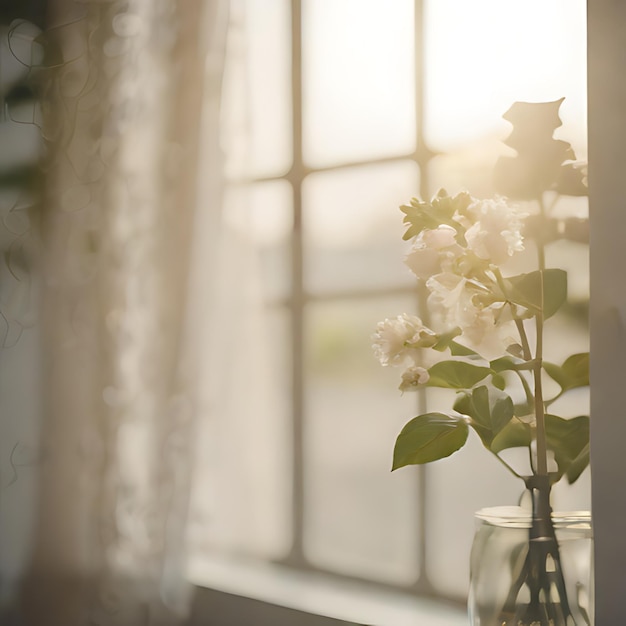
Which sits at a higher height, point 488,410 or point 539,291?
point 539,291

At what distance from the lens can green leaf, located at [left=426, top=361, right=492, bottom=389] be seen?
94cm

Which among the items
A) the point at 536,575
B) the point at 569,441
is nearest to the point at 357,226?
the point at 569,441

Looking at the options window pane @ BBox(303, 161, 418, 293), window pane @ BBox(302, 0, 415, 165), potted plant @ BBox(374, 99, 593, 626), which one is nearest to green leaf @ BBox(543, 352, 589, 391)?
potted plant @ BBox(374, 99, 593, 626)

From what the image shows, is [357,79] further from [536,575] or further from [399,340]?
[536,575]

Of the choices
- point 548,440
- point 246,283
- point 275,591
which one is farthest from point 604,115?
point 275,591

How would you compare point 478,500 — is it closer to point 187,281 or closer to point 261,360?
point 261,360

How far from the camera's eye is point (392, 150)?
131cm

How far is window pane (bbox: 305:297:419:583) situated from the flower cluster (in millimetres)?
361

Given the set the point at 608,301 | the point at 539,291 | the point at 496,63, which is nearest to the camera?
the point at 608,301

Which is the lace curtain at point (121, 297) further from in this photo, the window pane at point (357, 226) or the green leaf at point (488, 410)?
the green leaf at point (488, 410)

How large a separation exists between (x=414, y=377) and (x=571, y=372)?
0.68ft

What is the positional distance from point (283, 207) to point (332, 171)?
12 cm

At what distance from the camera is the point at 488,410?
92 cm

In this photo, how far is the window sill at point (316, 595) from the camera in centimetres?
Result: 122
